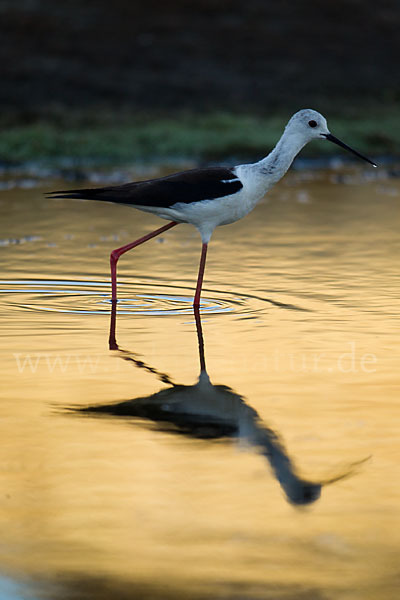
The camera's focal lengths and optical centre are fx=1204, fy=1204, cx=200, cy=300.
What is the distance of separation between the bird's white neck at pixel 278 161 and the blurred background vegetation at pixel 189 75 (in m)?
14.3

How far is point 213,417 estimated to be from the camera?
565 cm

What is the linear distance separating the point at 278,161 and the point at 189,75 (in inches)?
992

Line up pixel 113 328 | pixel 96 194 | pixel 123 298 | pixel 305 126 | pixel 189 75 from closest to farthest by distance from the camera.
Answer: pixel 113 328 < pixel 96 194 < pixel 305 126 < pixel 123 298 < pixel 189 75

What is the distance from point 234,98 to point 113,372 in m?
25.6

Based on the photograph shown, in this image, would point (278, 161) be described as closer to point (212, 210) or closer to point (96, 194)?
point (212, 210)

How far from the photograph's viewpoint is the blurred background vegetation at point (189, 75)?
24.8m

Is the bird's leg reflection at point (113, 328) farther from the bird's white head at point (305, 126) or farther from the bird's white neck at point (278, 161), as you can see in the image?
the bird's white head at point (305, 126)

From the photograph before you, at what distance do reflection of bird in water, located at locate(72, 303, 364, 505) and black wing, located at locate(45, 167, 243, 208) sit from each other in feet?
7.09

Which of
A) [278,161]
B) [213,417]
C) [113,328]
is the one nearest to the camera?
[213,417]

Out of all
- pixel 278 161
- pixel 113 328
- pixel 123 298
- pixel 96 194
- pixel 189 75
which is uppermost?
pixel 189 75

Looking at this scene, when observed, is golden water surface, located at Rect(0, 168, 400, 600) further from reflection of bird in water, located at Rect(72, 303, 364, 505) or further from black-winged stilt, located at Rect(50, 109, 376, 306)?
black-winged stilt, located at Rect(50, 109, 376, 306)

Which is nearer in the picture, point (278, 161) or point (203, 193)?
point (203, 193)

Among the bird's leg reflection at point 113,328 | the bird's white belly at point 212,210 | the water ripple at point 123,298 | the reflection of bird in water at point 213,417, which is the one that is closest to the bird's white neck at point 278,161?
the bird's white belly at point 212,210

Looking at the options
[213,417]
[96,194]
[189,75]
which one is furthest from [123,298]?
[189,75]
